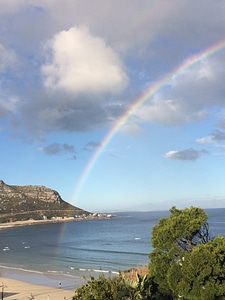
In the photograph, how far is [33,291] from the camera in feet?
115

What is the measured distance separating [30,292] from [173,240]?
22.8m

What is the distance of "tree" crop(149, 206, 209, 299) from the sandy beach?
681 inches

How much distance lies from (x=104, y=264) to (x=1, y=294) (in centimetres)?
2282

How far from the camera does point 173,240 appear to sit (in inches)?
637

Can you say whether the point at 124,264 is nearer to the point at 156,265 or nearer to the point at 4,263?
the point at 4,263

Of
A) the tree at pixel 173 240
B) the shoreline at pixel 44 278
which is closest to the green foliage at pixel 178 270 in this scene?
the tree at pixel 173 240

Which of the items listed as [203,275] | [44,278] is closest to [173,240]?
[203,275]

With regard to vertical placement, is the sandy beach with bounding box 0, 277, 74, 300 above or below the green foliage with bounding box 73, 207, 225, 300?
below

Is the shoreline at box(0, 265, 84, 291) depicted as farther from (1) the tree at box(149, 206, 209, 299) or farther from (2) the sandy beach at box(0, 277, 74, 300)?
(1) the tree at box(149, 206, 209, 299)

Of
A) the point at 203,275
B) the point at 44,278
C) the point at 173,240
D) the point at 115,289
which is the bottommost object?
the point at 44,278

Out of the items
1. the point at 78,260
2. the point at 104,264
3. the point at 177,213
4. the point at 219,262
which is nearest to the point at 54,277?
the point at 104,264

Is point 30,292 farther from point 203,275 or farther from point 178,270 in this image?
point 203,275

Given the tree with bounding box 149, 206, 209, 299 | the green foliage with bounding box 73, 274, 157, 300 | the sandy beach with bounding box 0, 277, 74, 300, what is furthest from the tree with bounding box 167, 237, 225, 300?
the sandy beach with bounding box 0, 277, 74, 300

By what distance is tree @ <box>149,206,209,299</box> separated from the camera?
15.5 meters
